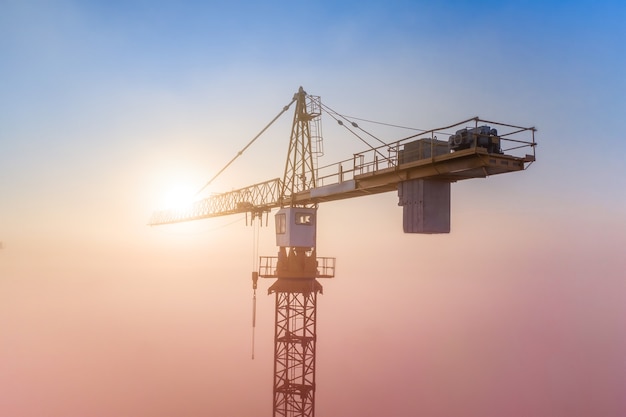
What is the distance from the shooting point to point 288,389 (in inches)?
1344

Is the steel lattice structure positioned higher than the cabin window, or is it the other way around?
the cabin window

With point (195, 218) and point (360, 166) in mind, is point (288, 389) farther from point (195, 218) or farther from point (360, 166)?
point (195, 218)

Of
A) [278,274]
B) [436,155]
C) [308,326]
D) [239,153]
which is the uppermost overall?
[239,153]

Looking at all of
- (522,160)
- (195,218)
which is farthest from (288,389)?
(195,218)

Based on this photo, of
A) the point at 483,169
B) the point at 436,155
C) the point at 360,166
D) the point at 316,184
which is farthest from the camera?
the point at 316,184

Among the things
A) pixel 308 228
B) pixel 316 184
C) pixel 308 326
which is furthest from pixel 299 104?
pixel 308 326

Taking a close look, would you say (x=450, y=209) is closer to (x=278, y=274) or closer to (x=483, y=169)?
(x=483, y=169)

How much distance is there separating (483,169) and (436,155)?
8.94 feet

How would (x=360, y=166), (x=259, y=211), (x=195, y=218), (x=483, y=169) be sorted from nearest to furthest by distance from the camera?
(x=483, y=169) → (x=360, y=166) → (x=259, y=211) → (x=195, y=218)

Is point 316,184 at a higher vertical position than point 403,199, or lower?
higher

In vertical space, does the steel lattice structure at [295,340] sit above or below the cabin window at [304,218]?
below

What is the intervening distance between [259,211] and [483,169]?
2625cm

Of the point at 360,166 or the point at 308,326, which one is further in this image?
the point at 308,326

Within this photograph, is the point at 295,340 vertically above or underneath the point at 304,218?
underneath
